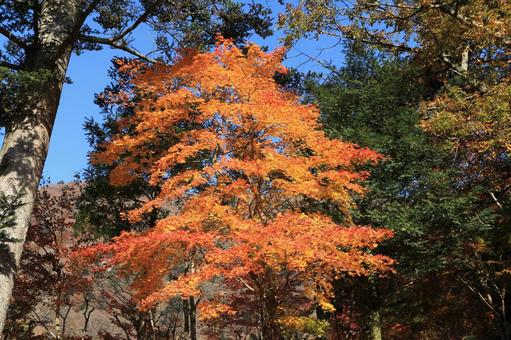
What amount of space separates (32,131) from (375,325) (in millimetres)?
10957

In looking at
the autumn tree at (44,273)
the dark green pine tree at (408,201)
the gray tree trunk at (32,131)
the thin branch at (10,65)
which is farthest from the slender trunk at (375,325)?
the thin branch at (10,65)

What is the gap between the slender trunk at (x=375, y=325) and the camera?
12555mm

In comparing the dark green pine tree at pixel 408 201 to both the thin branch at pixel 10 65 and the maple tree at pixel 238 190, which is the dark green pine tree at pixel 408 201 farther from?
the thin branch at pixel 10 65

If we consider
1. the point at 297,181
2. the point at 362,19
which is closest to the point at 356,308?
the point at 297,181

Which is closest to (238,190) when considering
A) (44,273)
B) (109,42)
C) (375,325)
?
(109,42)

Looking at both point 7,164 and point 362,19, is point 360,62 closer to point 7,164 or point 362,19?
point 362,19

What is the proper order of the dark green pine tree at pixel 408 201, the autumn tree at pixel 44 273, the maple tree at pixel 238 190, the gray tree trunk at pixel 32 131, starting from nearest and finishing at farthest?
the gray tree trunk at pixel 32 131
the maple tree at pixel 238 190
the dark green pine tree at pixel 408 201
the autumn tree at pixel 44 273

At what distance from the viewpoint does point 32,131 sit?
6.44 m

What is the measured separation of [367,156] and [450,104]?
96.7 inches

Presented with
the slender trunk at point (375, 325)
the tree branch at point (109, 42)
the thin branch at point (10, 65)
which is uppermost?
the tree branch at point (109, 42)

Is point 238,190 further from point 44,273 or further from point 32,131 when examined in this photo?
point 44,273

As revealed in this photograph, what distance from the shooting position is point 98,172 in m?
14.8

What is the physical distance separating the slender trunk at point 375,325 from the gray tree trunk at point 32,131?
10.3 m

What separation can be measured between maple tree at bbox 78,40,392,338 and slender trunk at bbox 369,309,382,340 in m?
2.71
